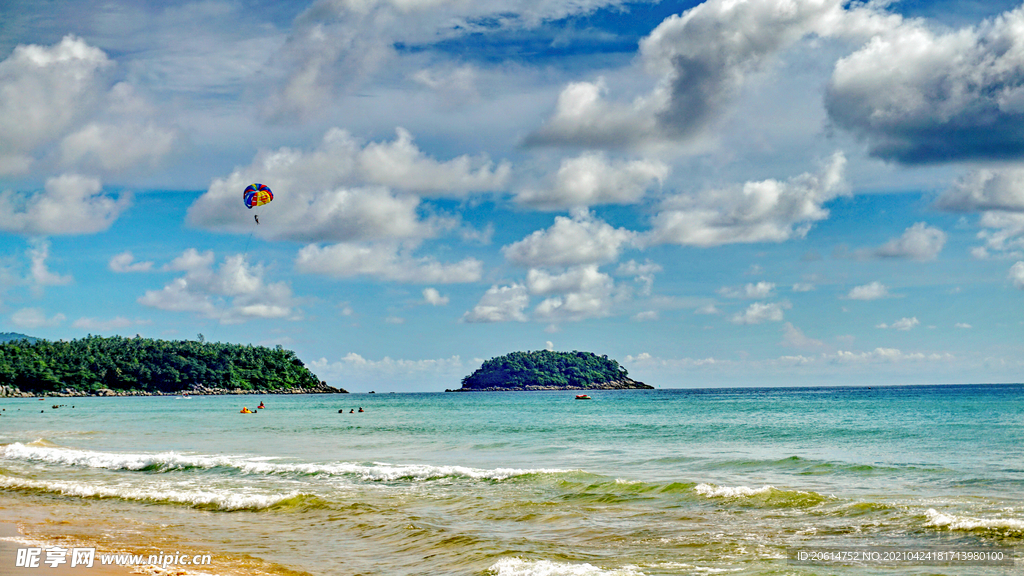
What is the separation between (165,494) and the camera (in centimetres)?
2005

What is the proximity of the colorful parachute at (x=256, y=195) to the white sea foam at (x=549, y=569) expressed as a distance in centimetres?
3400

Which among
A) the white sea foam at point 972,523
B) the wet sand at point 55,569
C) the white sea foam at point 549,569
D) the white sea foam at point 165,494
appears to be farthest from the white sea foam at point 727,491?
the wet sand at point 55,569

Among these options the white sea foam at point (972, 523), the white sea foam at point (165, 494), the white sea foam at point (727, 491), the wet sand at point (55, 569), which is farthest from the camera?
the white sea foam at point (165, 494)

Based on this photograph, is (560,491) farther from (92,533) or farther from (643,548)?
(92,533)

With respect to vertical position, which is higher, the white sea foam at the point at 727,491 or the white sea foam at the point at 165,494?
the white sea foam at the point at 727,491

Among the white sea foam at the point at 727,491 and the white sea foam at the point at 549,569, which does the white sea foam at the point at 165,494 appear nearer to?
the white sea foam at the point at 549,569

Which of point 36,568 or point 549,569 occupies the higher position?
point 549,569

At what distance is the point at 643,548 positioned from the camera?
12922 mm

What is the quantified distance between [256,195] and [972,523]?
38.2 meters

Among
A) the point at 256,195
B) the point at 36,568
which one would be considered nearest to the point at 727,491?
the point at 36,568

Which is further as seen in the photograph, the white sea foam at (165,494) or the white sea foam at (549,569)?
the white sea foam at (165,494)

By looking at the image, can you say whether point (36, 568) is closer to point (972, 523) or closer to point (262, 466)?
point (262, 466)

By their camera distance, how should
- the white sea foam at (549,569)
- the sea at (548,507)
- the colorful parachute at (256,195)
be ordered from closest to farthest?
1. the white sea foam at (549,569)
2. the sea at (548,507)
3. the colorful parachute at (256,195)

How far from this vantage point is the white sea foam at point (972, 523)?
1322 centimetres
